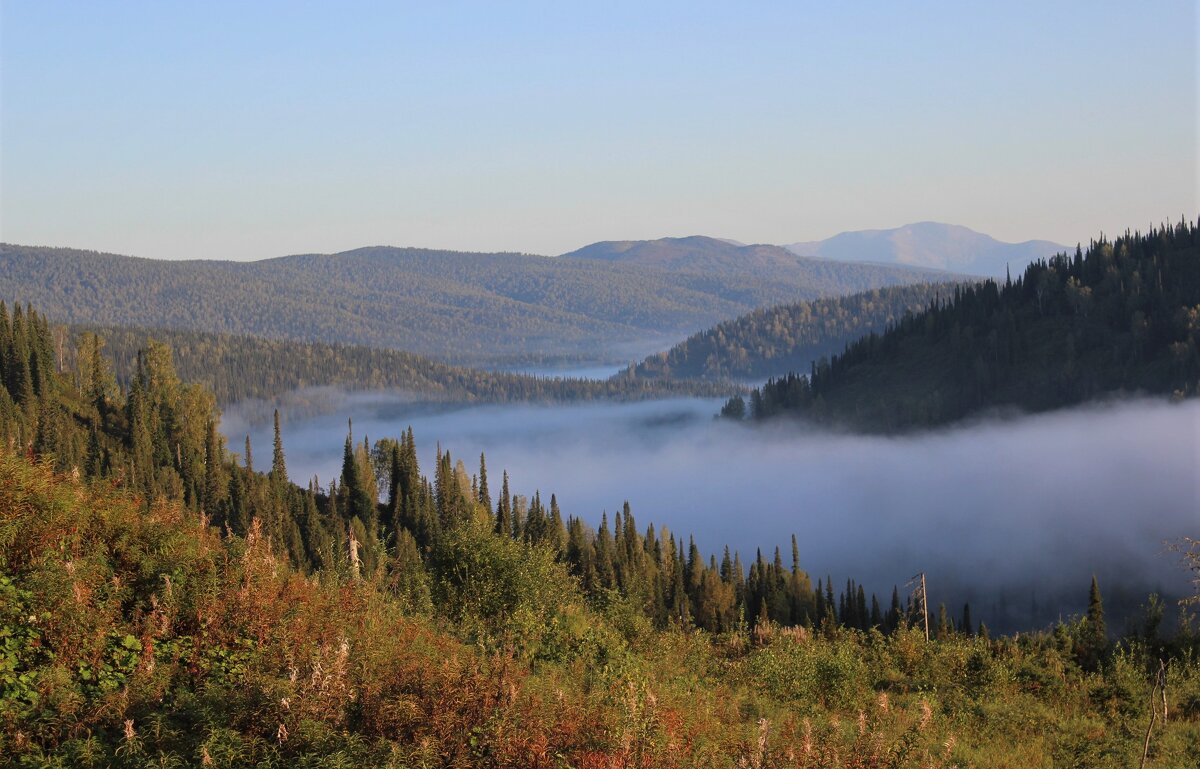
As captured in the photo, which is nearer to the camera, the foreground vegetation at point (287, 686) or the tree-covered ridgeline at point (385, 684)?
the foreground vegetation at point (287, 686)

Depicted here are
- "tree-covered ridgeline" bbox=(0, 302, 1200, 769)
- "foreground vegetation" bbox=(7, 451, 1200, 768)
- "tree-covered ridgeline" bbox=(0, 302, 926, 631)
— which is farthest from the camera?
"tree-covered ridgeline" bbox=(0, 302, 926, 631)

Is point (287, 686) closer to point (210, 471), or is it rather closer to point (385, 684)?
point (385, 684)

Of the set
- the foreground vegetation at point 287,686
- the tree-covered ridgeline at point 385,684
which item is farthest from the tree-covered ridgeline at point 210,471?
the foreground vegetation at point 287,686

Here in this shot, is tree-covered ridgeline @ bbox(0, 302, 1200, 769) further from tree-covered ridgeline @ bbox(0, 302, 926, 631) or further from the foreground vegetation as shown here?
tree-covered ridgeline @ bbox(0, 302, 926, 631)

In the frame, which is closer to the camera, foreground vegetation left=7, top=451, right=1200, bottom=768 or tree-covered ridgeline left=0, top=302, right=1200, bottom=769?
foreground vegetation left=7, top=451, right=1200, bottom=768

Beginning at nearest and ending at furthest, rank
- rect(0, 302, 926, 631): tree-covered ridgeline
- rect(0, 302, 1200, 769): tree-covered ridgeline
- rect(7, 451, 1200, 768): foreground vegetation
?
rect(7, 451, 1200, 768): foreground vegetation → rect(0, 302, 1200, 769): tree-covered ridgeline → rect(0, 302, 926, 631): tree-covered ridgeline

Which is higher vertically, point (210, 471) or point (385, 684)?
point (385, 684)

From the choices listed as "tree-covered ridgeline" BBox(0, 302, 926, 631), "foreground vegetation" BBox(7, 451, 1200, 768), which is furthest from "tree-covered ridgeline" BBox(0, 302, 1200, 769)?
"tree-covered ridgeline" BBox(0, 302, 926, 631)

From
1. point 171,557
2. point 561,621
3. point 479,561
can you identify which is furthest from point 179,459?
point 171,557

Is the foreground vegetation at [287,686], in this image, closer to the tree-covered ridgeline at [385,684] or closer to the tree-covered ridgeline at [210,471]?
the tree-covered ridgeline at [385,684]

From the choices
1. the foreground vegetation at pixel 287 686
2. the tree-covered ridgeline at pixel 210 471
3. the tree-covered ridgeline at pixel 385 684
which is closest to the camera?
the foreground vegetation at pixel 287 686

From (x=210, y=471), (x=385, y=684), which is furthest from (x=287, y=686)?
(x=210, y=471)

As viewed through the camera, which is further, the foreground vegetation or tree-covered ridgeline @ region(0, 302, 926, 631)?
tree-covered ridgeline @ region(0, 302, 926, 631)

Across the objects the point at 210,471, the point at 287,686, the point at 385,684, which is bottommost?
the point at 210,471
